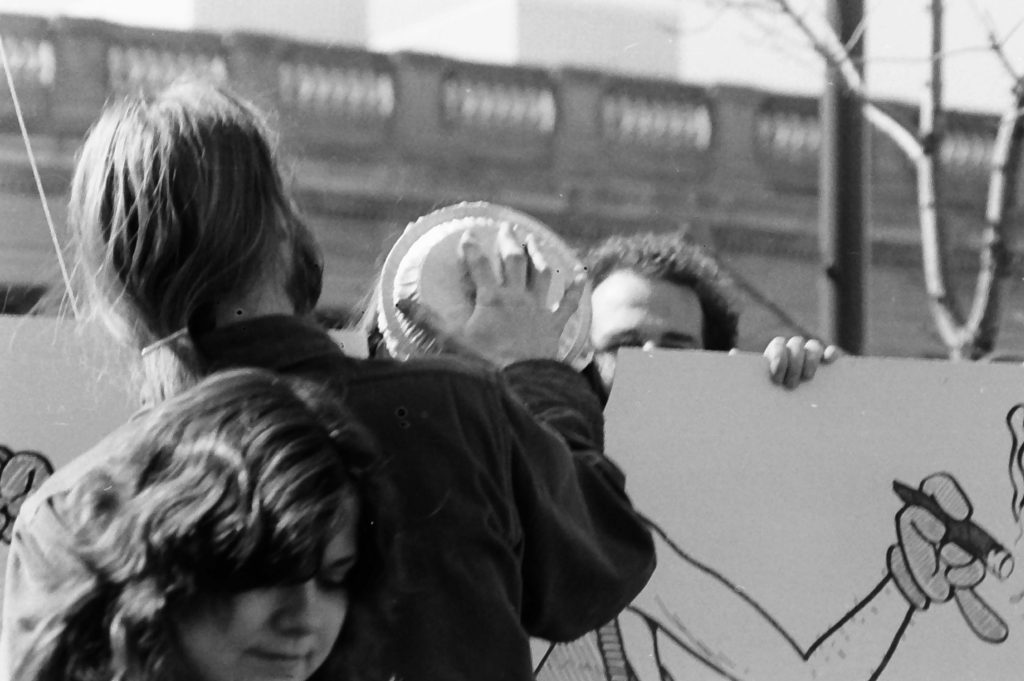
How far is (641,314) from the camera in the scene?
236 cm

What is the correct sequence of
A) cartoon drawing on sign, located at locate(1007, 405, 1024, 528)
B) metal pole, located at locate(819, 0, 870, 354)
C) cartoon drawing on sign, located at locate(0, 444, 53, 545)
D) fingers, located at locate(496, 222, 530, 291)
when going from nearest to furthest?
fingers, located at locate(496, 222, 530, 291), cartoon drawing on sign, located at locate(0, 444, 53, 545), cartoon drawing on sign, located at locate(1007, 405, 1024, 528), metal pole, located at locate(819, 0, 870, 354)

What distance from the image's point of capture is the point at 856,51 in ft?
13.1

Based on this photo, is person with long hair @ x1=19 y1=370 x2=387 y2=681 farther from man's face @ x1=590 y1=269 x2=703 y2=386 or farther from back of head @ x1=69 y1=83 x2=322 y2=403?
man's face @ x1=590 y1=269 x2=703 y2=386

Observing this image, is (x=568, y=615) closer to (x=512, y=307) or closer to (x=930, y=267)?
(x=512, y=307)

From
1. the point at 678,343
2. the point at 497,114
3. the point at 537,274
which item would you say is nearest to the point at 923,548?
the point at 678,343

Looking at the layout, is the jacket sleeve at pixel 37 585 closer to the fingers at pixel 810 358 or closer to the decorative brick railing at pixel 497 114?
the fingers at pixel 810 358

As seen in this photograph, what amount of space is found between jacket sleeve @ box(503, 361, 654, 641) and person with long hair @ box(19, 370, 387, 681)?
0.17 m

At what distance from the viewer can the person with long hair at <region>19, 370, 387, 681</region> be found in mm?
1185

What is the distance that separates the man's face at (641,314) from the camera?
2.34 m

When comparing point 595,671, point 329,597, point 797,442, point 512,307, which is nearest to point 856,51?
point 797,442

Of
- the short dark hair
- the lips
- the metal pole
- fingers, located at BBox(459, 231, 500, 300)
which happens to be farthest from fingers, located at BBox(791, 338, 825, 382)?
the metal pole

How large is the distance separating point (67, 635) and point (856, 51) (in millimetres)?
3122

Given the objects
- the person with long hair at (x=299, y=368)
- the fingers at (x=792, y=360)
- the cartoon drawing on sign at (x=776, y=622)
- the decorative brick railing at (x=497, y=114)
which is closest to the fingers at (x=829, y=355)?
the fingers at (x=792, y=360)

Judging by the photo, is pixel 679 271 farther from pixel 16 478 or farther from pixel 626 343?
pixel 16 478
